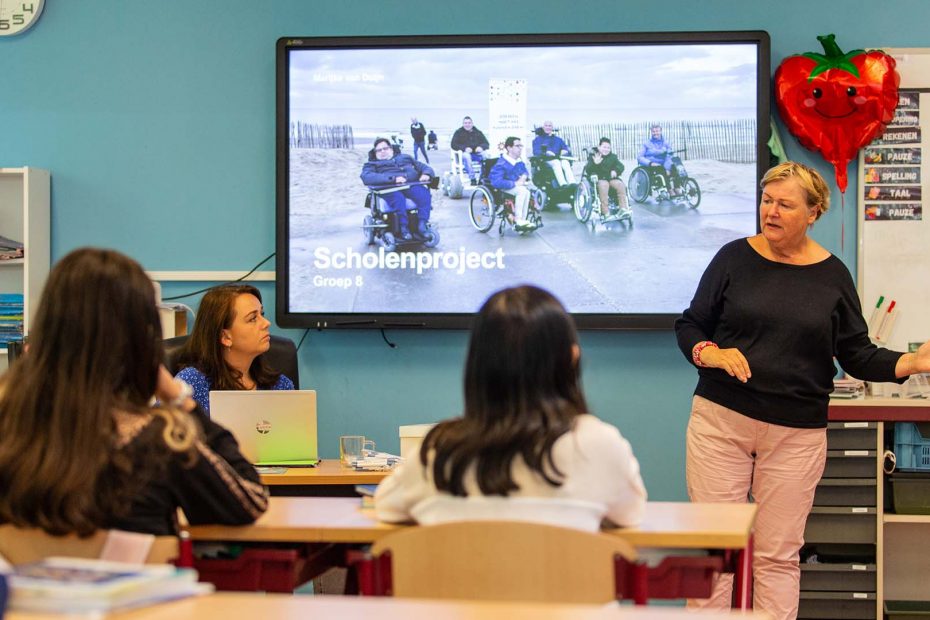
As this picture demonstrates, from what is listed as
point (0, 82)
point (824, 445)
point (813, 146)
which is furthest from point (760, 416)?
point (0, 82)

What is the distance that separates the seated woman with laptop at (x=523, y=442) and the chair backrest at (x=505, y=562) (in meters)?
0.18

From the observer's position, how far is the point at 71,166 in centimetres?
488

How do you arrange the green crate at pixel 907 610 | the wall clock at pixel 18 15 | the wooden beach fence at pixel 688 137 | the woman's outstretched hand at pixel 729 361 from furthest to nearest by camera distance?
the wall clock at pixel 18 15, the wooden beach fence at pixel 688 137, the green crate at pixel 907 610, the woman's outstretched hand at pixel 729 361

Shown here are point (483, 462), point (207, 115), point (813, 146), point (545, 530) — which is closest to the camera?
point (545, 530)

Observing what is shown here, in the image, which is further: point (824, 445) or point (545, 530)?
point (824, 445)

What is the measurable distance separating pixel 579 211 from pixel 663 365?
29.5 inches

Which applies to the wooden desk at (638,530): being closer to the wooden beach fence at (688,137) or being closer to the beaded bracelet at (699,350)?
the beaded bracelet at (699,350)

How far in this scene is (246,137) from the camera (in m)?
4.79

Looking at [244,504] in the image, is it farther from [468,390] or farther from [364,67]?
[364,67]

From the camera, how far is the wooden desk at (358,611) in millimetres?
1528

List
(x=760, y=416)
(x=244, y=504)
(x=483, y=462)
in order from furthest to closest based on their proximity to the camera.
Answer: (x=760, y=416) < (x=244, y=504) < (x=483, y=462)

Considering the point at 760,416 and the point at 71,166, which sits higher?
the point at 71,166

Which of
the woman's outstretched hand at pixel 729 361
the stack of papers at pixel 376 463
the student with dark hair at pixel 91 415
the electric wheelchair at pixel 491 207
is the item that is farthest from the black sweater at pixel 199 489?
the electric wheelchair at pixel 491 207

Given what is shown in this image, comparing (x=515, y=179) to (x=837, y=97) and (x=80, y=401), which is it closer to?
(x=837, y=97)
